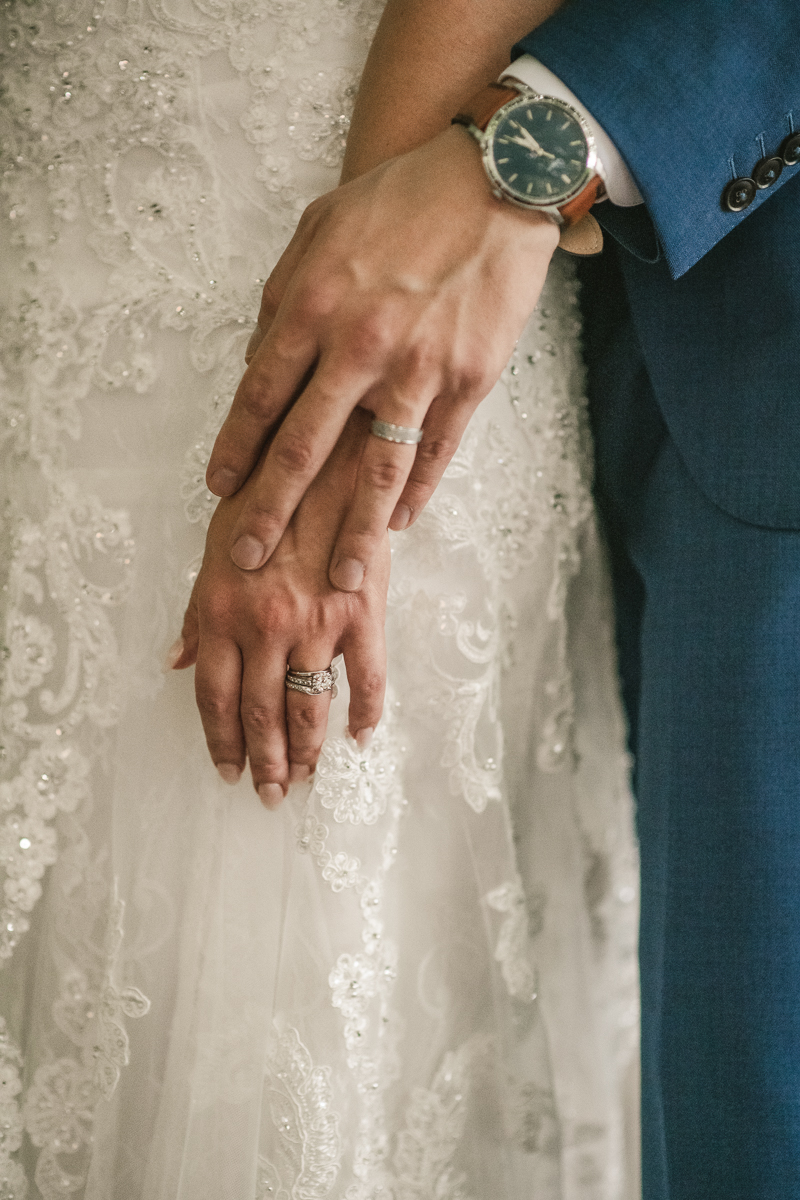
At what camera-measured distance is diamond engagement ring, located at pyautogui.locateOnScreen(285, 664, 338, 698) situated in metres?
0.58

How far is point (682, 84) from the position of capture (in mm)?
542

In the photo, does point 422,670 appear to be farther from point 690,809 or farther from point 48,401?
point 48,401

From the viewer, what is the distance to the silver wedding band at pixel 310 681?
575 mm

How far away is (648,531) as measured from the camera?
70 cm

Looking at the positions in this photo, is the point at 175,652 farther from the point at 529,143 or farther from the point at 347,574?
the point at 529,143

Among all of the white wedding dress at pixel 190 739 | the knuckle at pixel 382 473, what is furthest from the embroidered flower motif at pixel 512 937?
the knuckle at pixel 382 473

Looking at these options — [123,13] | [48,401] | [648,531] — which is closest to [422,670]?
[648,531]

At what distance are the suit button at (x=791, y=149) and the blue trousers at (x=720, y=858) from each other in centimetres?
21

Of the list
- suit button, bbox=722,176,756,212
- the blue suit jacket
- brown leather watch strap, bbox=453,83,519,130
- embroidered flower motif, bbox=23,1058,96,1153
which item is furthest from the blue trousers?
embroidered flower motif, bbox=23,1058,96,1153

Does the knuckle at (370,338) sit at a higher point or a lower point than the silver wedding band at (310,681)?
higher

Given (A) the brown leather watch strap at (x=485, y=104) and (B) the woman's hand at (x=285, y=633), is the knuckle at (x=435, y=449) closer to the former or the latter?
(B) the woman's hand at (x=285, y=633)

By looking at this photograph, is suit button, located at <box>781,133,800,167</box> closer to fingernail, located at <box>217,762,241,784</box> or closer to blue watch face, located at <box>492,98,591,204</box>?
blue watch face, located at <box>492,98,591,204</box>

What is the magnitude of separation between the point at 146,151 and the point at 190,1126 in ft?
2.32

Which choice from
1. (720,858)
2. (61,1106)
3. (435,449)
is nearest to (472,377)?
(435,449)
